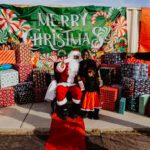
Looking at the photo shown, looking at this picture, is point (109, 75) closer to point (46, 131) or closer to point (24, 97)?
point (24, 97)

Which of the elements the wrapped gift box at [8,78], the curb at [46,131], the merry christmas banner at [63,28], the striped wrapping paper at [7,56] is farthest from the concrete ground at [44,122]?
the merry christmas banner at [63,28]

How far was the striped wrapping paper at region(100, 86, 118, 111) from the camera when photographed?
7.94 meters

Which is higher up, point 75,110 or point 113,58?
point 113,58

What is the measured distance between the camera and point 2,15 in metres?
→ 9.66

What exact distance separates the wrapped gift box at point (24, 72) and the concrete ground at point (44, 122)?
1.25m

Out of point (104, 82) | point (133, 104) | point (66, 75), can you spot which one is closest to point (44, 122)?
point (66, 75)

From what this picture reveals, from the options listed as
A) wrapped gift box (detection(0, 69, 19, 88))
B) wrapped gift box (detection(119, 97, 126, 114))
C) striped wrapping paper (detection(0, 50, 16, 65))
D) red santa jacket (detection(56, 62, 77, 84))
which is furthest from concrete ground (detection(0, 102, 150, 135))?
striped wrapping paper (detection(0, 50, 16, 65))

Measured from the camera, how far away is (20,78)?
29.9 feet

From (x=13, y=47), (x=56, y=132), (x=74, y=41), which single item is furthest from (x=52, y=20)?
(x=56, y=132)

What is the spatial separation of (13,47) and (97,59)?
9.93 feet

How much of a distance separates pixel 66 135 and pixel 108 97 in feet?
7.23

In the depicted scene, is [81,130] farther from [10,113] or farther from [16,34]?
[16,34]

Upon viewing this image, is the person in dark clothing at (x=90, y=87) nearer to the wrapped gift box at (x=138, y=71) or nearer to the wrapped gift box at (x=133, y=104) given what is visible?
the wrapped gift box at (x=133, y=104)

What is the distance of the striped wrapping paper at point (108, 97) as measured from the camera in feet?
26.0
